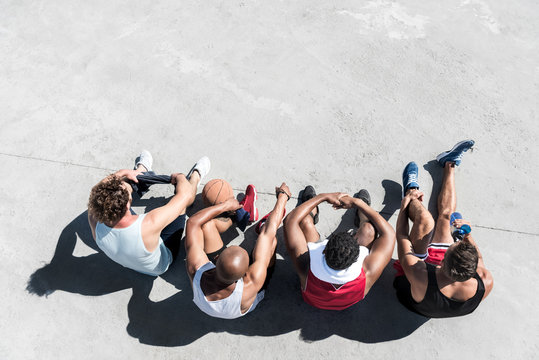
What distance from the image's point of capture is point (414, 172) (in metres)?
4.40

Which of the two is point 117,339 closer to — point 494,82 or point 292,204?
point 292,204

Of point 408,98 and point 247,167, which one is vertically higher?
point 408,98

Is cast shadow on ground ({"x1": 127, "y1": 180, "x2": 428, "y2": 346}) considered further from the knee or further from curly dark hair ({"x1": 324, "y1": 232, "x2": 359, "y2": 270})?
curly dark hair ({"x1": 324, "y1": 232, "x2": 359, "y2": 270})

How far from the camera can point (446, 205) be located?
13.9ft

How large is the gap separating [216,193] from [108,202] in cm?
120

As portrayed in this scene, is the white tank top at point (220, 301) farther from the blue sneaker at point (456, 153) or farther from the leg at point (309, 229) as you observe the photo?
the blue sneaker at point (456, 153)

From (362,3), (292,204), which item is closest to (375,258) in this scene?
(292,204)

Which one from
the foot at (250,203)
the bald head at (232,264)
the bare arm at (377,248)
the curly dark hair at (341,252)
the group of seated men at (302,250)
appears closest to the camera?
the bald head at (232,264)

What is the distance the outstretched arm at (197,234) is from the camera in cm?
332

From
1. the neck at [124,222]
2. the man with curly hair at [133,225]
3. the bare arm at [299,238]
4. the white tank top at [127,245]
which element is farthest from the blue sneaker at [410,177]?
the neck at [124,222]

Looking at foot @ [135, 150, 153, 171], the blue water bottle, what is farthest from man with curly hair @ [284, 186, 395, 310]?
foot @ [135, 150, 153, 171]

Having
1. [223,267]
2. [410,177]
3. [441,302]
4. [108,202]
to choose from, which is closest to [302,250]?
[223,267]

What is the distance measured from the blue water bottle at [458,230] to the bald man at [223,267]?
1.89 m

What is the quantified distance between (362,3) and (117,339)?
5.72 m
